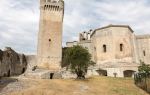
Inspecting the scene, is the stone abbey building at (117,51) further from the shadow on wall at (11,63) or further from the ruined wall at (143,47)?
the shadow on wall at (11,63)

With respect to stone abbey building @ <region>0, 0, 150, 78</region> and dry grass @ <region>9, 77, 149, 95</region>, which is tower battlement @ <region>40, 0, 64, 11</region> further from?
dry grass @ <region>9, 77, 149, 95</region>

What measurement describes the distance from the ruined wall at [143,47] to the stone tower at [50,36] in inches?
644

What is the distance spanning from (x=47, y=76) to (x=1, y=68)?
8.05 metres

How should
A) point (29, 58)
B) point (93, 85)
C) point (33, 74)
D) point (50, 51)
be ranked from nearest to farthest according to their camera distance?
point (93, 85)
point (33, 74)
point (50, 51)
point (29, 58)

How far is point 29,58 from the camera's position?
55594 mm

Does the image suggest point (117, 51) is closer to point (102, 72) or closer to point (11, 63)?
point (102, 72)

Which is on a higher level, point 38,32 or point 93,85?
point 38,32

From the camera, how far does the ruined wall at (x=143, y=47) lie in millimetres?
50700

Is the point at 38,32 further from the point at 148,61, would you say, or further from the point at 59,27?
the point at 148,61

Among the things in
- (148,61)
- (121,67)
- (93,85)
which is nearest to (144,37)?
(148,61)

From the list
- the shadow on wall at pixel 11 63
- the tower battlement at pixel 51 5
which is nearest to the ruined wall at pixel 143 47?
the tower battlement at pixel 51 5

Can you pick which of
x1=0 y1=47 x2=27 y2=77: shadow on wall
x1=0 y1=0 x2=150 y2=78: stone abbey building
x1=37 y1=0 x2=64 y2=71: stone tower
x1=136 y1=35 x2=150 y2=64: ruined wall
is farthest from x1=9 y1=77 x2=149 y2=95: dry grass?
x1=136 y1=35 x2=150 y2=64: ruined wall

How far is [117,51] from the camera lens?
45625mm

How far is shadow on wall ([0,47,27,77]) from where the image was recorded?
4006cm
